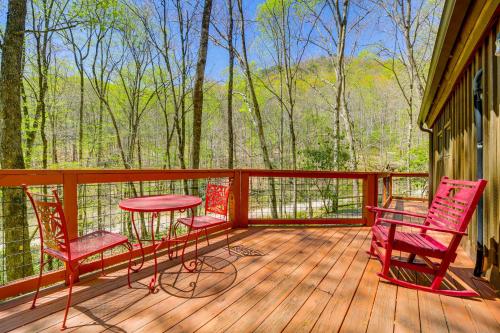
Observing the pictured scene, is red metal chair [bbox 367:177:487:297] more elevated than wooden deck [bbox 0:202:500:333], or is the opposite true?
red metal chair [bbox 367:177:487:297]

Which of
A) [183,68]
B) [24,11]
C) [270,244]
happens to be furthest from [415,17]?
[24,11]

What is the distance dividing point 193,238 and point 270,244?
1023 millimetres

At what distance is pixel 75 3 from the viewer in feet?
22.5

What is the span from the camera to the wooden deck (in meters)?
1.65

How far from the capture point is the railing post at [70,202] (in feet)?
7.29

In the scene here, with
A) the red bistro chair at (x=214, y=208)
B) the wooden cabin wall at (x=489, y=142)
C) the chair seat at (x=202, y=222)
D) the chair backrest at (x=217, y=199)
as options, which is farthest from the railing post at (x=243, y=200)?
the wooden cabin wall at (x=489, y=142)

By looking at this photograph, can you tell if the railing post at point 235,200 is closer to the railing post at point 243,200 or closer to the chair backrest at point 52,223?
the railing post at point 243,200

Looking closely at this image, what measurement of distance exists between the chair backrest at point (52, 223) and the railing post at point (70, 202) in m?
0.37

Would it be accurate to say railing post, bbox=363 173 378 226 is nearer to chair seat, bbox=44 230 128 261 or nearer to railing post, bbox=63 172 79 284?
chair seat, bbox=44 230 128 261

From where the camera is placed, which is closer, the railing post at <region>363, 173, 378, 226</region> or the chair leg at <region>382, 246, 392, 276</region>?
the chair leg at <region>382, 246, 392, 276</region>

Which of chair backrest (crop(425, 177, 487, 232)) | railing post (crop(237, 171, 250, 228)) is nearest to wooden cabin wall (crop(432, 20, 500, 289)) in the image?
chair backrest (crop(425, 177, 487, 232))

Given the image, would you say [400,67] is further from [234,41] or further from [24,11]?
[24,11]

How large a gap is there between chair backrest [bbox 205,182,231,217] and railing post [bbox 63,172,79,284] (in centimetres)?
135

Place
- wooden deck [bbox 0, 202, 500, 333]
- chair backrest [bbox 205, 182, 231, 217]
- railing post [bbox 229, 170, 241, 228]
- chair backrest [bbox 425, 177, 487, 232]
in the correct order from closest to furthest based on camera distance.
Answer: wooden deck [bbox 0, 202, 500, 333] < chair backrest [bbox 425, 177, 487, 232] < chair backrest [bbox 205, 182, 231, 217] < railing post [bbox 229, 170, 241, 228]
